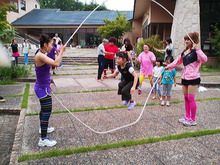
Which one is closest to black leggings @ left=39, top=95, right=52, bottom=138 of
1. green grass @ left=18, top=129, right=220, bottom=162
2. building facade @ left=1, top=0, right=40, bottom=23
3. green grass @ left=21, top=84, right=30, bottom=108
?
green grass @ left=18, top=129, right=220, bottom=162

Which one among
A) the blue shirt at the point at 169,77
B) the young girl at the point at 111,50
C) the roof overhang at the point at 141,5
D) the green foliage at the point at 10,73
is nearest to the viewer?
the blue shirt at the point at 169,77

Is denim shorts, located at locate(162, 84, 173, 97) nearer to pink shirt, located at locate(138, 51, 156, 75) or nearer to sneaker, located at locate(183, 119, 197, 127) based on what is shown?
pink shirt, located at locate(138, 51, 156, 75)

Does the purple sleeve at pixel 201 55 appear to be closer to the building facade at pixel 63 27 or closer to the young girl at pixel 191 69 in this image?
the young girl at pixel 191 69

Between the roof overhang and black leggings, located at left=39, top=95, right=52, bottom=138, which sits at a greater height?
the roof overhang

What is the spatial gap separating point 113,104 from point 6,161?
11.2ft

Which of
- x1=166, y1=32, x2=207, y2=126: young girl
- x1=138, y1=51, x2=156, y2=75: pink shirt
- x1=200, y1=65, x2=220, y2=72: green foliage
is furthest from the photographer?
x1=200, y1=65, x2=220, y2=72: green foliage

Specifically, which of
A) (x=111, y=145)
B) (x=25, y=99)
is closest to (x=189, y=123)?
(x=111, y=145)

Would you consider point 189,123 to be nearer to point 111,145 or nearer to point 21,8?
point 111,145

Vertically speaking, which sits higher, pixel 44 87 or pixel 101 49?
pixel 101 49

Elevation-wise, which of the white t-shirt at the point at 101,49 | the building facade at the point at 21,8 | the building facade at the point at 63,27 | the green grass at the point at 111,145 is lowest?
the green grass at the point at 111,145

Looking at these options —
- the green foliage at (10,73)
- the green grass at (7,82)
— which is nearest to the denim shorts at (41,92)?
the green grass at (7,82)

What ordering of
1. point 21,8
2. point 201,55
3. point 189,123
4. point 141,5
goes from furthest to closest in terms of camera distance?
point 21,8
point 141,5
point 189,123
point 201,55

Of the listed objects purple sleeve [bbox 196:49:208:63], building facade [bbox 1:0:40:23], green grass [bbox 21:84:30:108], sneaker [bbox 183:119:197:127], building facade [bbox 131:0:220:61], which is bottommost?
sneaker [bbox 183:119:197:127]

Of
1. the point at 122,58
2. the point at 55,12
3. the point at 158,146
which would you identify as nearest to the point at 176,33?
the point at 122,58
